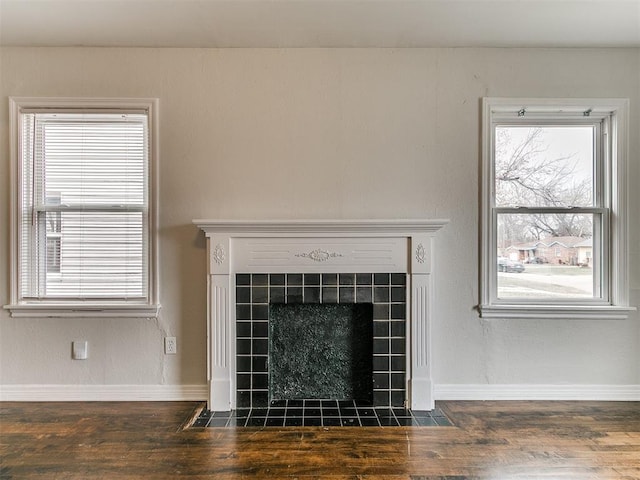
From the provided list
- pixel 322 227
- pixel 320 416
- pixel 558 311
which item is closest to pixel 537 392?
pixel 558 311

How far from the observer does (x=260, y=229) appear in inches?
97.0

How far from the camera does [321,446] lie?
203cm

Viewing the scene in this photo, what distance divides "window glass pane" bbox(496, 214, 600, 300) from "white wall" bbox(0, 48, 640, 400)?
1.15 ft

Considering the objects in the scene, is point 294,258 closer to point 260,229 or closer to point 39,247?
point 260,229

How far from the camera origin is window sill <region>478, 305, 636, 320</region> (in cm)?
261

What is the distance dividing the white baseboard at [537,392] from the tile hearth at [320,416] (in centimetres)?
22

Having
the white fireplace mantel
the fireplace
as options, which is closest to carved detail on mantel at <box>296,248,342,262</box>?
the white fireplace mantel

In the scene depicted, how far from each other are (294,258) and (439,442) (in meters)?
1.35

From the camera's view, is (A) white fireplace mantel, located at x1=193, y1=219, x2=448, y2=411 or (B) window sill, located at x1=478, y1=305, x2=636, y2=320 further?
(B) window sill, located at x1=478, y1=305, x2=636, y2=320

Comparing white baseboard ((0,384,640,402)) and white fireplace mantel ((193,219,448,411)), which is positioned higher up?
white fireplace mantel ((193,219,448,411))

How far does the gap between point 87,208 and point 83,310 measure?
0.70m

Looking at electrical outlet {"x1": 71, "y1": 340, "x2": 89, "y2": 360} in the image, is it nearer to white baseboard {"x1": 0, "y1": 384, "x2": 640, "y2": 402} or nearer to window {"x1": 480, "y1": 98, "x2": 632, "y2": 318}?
white baseboard {"x1": 0, "y1": 384, "x2": 640, "y2": 402}

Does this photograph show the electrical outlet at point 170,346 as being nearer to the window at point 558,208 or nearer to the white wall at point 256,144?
the white wall at point 256,144

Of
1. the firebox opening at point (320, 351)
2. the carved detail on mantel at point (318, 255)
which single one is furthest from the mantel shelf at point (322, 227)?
the firebox opening at point (320, 351)
